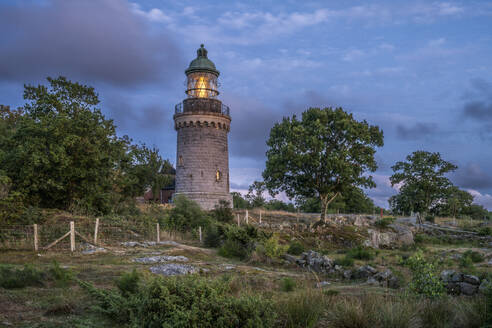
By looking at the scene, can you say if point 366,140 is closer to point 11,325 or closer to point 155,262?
point 155,262

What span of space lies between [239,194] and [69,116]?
43.8 meters

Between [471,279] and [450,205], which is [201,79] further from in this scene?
[450,205]

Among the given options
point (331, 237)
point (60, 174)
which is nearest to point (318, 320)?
point (60, 174)

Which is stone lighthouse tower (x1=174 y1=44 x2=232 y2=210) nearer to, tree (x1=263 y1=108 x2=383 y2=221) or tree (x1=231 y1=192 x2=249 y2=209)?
tree (x1=263 y1=108 x2=383 y2=221)

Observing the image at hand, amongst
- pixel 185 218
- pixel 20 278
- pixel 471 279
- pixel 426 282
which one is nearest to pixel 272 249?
pixel 471 279

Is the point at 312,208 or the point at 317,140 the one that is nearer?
the point at 317,140

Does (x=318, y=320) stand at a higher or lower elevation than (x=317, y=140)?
lower

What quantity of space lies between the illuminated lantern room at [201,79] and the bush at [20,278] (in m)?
32.7

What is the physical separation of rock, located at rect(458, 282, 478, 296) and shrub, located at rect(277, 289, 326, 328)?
4.63 meters

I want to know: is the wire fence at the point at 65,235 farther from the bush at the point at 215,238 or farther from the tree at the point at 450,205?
the tree at the point at 450,205

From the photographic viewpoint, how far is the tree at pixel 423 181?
185ft

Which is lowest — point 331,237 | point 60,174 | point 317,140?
point 331,237

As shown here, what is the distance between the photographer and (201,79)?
134ft

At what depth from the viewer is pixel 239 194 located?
67.2 meters
